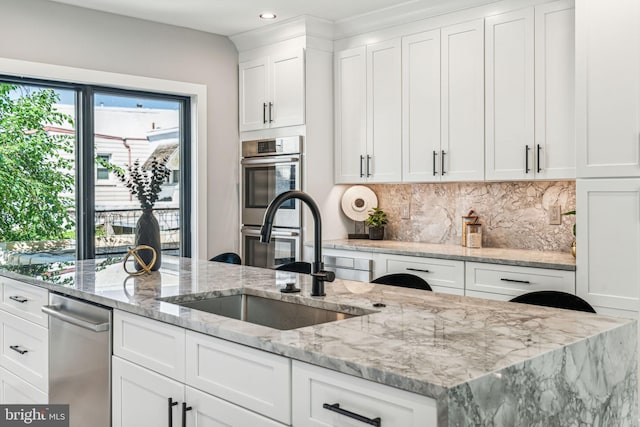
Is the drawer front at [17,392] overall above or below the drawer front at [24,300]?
below

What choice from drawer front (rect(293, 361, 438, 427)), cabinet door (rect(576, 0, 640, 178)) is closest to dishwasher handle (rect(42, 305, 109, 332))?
drawer front (rect(293, 361, 438, 427))

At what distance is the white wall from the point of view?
423 cm

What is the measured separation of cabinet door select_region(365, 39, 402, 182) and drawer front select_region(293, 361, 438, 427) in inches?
128

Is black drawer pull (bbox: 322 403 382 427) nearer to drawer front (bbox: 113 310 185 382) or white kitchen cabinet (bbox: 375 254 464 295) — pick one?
drawer front (bbox: 113 310 185 382)

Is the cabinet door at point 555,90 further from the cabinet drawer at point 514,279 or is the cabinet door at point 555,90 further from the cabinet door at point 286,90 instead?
the cabinet door at point 286,90

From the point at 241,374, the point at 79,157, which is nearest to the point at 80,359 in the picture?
the point at 241,374

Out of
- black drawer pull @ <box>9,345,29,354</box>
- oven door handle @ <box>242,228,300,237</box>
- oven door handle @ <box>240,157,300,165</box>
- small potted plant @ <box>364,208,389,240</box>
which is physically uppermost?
oven door handle @ <box>240,157,300,165</box>

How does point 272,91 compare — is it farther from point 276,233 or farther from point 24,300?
point 24,300

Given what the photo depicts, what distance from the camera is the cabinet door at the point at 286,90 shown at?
4840 mm

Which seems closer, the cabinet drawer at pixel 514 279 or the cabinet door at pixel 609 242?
the cabinet door at pixel 609 242

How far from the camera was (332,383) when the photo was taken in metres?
1.38

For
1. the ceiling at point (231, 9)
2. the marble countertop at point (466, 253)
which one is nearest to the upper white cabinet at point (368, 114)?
the ceiling at point (231, 9)

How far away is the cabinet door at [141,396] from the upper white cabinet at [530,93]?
272 centimetres

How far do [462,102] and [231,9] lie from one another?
5.99ft
